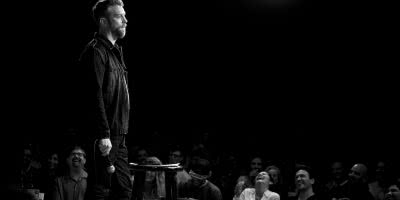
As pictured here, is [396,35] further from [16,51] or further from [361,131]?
[16,51]

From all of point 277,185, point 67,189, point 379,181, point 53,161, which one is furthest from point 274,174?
point 53,161

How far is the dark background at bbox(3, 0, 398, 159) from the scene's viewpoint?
952 cm

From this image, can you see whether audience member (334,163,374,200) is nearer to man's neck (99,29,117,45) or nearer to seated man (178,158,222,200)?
seated man (178,158,222,200)

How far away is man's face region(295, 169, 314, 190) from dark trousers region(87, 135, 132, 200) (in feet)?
13.1

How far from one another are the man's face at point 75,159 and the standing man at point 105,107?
302cm

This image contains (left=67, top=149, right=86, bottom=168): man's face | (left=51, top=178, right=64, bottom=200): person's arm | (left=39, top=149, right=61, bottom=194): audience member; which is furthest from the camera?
(left=39, top=149, right=61, bottom=194): audience member

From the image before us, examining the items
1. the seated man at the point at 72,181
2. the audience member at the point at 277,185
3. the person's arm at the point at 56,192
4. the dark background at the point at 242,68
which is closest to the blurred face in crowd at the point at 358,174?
the audience member at the point at 277,185

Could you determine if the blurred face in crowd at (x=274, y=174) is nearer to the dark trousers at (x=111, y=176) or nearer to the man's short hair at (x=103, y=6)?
the dark trousers at (x=111, y=176)

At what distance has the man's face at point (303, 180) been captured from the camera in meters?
6.59

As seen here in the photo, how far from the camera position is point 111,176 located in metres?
2.97

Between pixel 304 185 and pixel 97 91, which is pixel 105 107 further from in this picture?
pixel 304 185

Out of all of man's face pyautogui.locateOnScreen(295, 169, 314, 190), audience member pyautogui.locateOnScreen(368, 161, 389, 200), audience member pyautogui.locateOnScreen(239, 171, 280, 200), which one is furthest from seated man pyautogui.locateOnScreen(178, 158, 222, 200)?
audience member pyautogui.locateOnScreen(368, 161, 389, 200)

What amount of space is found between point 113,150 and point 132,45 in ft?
25.1

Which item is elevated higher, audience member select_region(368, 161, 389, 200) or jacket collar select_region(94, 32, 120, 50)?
jacket collar select_region(94, 32, 120, 50)
